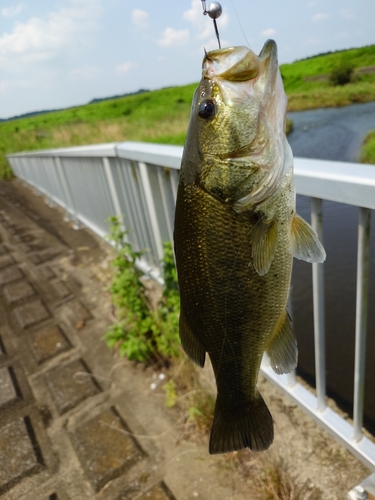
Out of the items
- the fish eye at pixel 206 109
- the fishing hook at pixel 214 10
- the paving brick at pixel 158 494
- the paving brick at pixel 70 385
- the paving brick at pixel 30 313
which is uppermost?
the fishing hook at pixel 214 10

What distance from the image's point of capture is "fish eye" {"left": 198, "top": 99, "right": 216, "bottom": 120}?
3.24ft

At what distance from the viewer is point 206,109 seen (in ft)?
3.26

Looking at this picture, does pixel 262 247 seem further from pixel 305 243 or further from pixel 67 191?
pixel 67 191

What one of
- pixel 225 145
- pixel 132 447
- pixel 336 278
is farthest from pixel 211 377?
pixel 336 278

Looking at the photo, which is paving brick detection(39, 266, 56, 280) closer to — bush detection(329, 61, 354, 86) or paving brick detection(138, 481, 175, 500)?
paving brick detection(138, 481, 175, 500)

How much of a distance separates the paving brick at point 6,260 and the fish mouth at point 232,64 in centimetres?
511

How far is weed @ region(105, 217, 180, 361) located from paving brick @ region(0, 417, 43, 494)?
0.83 meters

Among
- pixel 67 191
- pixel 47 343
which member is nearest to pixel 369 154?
pixel 67 191

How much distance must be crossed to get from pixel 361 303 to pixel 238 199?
3.47 feet

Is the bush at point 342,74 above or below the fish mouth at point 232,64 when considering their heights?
below

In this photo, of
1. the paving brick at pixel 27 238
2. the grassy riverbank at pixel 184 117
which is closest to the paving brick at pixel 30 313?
the paving brick at pixel 27 238

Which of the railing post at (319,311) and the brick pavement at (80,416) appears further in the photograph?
the brick pavement at (80,416)

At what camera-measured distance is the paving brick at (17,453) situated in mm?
2359

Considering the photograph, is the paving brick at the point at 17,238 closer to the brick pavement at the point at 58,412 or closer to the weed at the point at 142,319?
the brick pavement at the point at 58,412
